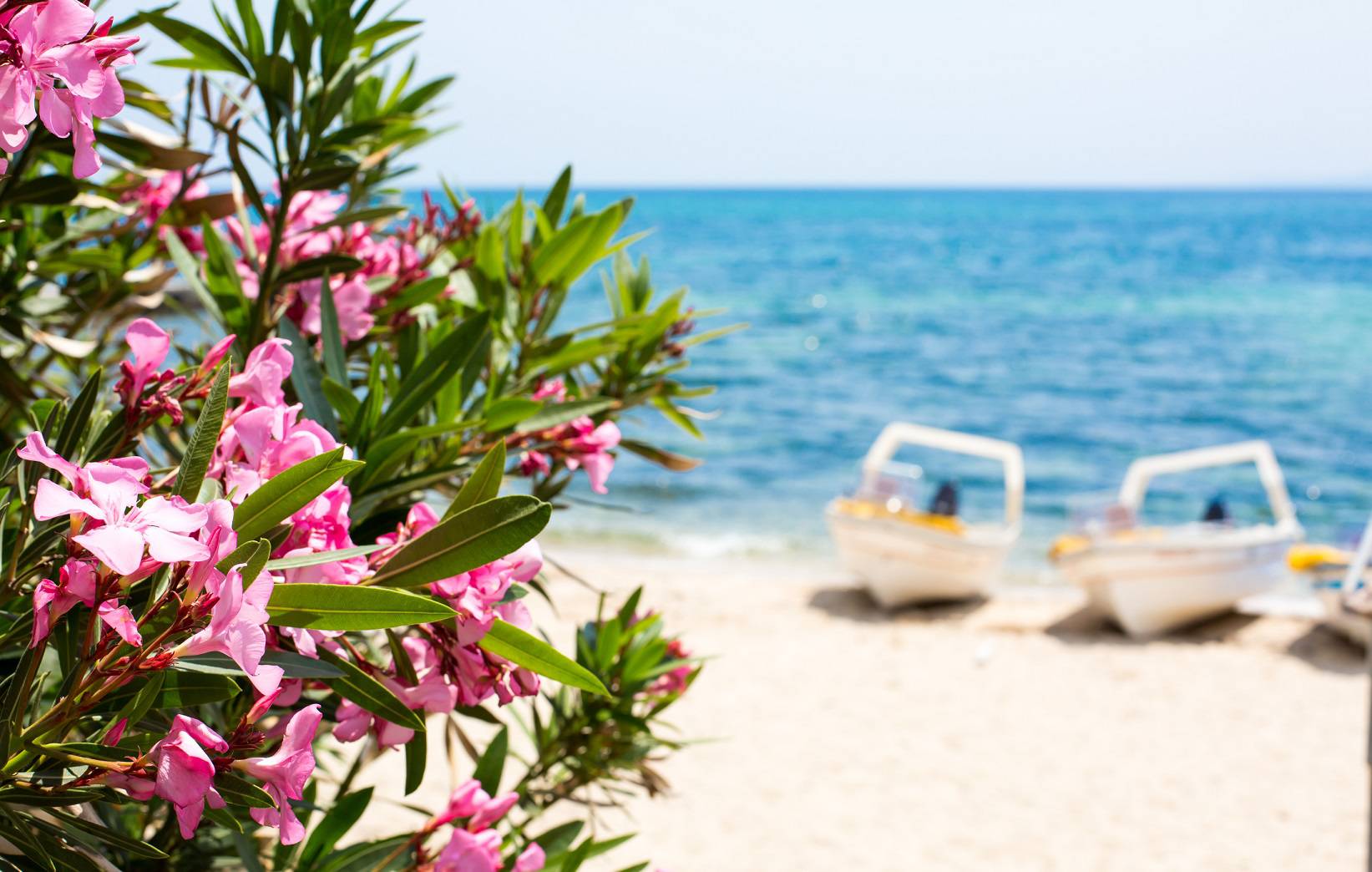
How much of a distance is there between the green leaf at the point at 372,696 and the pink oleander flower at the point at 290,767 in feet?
0.21

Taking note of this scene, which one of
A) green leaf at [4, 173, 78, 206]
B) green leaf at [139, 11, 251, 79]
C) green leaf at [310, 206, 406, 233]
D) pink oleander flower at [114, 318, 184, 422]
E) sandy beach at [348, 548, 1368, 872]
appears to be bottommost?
sandy beach at [348, 548, 1368, 872]

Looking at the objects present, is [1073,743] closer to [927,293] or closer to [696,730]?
[696,730]

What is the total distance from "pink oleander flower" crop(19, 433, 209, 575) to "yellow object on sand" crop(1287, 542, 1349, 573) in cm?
781

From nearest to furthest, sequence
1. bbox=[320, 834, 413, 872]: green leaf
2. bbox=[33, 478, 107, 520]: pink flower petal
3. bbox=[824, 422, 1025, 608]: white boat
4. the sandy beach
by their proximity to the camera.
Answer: bbox=[33, 478, 107, 520]: pink flower petal
bbox=[320, 834, 413, 872]: green leaf
the sandy beach
bbox=[824, 422, 1025, 608]: white boat

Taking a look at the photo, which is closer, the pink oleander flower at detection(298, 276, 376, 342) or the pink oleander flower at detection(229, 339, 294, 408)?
the pink oleander flower at detection(229, 339, 294, 408)

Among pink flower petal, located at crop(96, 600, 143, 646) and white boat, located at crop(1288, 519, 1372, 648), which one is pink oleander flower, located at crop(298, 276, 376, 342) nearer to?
pink flower petal, located at crop(96, 600, 143, 646)

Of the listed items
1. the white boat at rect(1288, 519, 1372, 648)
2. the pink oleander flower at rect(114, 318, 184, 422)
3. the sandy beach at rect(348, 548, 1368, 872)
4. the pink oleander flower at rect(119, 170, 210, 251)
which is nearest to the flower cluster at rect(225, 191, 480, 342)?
the pink oleander flower at rect(119, 170, 210, 251)

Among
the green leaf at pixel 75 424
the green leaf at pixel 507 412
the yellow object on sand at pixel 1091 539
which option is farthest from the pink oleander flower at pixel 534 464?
the yellow object on sand at pixel 1091 539

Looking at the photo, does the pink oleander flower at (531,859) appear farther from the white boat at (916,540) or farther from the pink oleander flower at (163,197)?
the white boat at (916,540)

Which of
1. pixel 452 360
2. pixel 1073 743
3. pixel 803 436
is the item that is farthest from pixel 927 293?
pixel 452 360

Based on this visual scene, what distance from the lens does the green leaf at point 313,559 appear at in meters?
0.49

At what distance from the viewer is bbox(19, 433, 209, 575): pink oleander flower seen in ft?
1.34

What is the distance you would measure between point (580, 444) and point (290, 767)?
53 cm

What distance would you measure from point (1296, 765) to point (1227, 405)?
12582 mm
